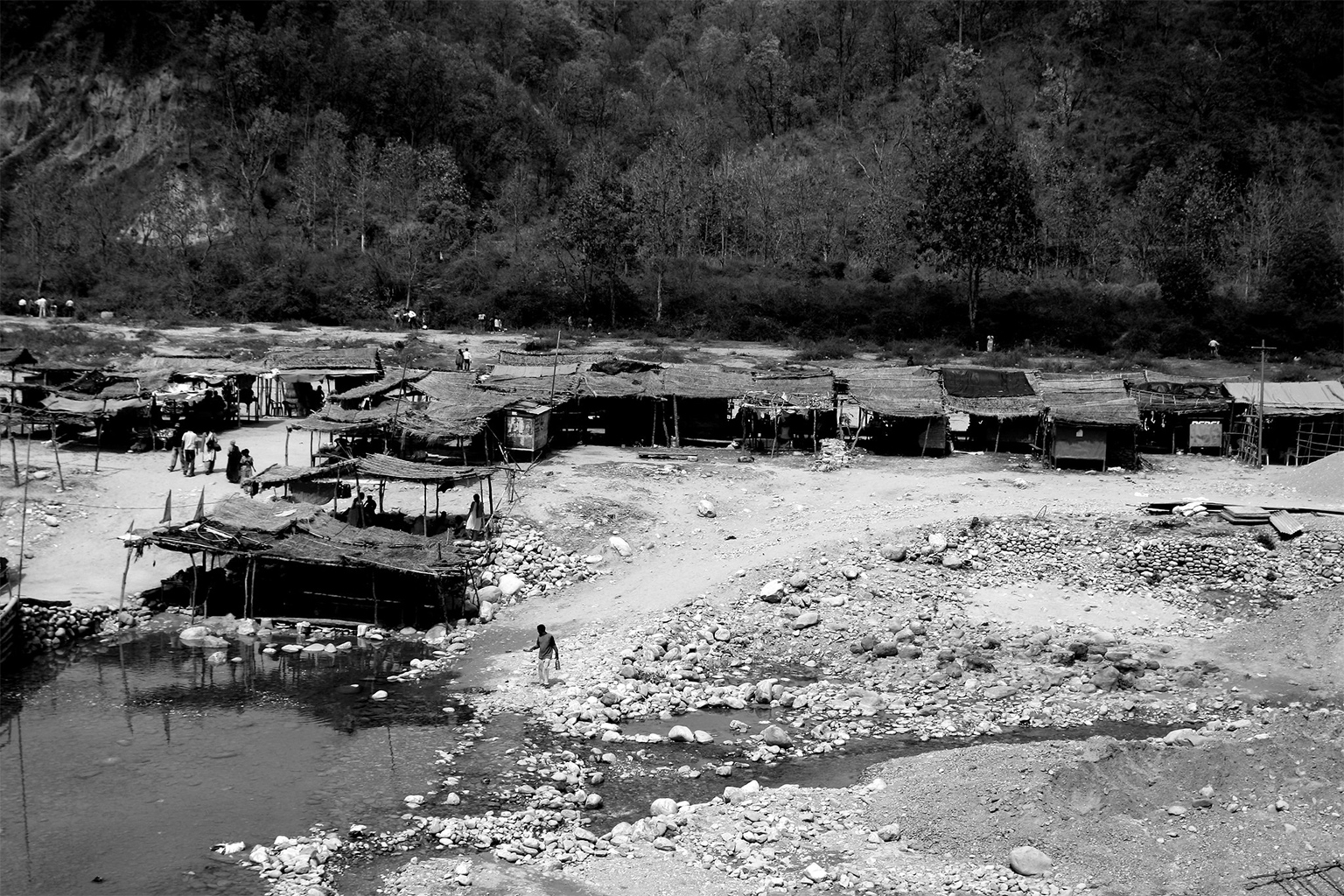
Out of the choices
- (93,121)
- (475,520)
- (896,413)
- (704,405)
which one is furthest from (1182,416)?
(93,121)

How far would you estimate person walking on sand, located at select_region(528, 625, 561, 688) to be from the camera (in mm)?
18938

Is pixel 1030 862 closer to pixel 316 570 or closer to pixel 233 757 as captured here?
pixel 233 757

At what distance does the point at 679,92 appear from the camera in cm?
8669

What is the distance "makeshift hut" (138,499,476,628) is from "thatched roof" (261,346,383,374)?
1259cm

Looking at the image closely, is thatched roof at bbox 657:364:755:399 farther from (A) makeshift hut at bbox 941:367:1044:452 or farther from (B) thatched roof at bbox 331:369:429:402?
(B) thatched roof at bbox 331:369:429:402

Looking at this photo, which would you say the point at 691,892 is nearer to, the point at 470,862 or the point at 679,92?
the point at 470,862

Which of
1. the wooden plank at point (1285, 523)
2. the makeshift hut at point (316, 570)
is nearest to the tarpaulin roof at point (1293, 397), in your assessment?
the wooden plank at point (1285, 523)

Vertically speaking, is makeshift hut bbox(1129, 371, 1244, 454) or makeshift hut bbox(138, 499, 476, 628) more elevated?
makeshift hut bbox(1129, 371, 1244, 454)

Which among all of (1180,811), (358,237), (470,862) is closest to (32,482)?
(470,862)

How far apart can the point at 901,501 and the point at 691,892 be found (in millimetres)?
15056

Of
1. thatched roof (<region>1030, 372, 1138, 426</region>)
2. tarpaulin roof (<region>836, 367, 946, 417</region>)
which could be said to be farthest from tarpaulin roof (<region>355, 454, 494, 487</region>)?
thatched roof (<region>1030, 372, 1138, 426</region>)

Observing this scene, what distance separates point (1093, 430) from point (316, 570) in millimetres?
18553

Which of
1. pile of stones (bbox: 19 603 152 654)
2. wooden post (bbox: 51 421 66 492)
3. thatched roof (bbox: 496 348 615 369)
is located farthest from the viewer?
thatched roof (bbox: 496 348 615 369)

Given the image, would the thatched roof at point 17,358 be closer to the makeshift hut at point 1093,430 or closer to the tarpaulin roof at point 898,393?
the tarpaulin roof at point 898,393
